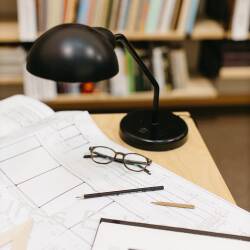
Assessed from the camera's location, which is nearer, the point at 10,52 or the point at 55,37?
the point at 55,37

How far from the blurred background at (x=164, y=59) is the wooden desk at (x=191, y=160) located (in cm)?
85

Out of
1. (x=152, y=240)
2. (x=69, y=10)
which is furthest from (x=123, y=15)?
(x=152, y=240)

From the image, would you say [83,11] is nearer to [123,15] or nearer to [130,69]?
[123,15]

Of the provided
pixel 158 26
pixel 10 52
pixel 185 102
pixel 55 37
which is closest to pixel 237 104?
pixel 185 102

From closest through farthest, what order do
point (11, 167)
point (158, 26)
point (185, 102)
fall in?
1. point (11, 167)
2. point (158, 26)
3. point (185, 102)

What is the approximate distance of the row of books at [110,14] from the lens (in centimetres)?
173

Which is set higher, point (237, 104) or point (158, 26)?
point (158, 26)

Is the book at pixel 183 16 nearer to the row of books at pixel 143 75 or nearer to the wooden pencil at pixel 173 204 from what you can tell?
the row of books at pixel 143 75

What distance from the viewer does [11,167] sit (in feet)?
2.75

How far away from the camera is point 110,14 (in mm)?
1784

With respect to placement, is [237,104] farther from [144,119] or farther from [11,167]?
[11,167]

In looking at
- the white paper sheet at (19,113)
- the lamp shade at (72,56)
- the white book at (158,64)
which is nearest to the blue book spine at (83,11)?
the white book at (158,64)

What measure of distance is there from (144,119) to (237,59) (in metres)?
1.16

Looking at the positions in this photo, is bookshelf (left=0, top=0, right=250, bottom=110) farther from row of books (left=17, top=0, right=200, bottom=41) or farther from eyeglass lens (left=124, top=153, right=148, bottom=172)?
eyeglass lens (left=124, top=153, right=148, bottom=172)
